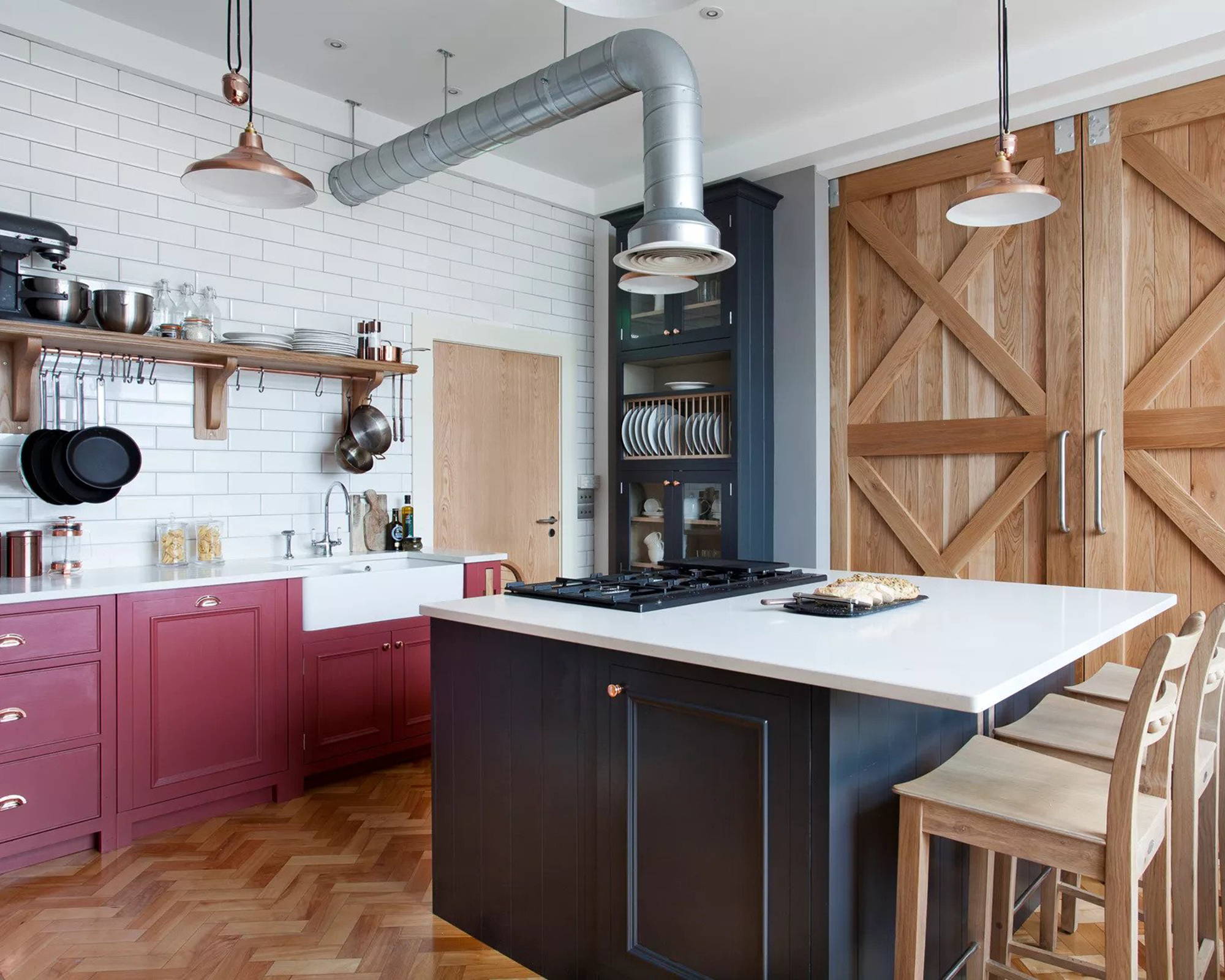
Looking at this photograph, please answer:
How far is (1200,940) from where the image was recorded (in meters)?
2.18

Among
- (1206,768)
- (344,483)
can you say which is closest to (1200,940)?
(1206,768)

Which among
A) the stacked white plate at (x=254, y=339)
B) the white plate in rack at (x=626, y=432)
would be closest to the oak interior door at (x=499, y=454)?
the white plate in rack at (x=626, y=432)

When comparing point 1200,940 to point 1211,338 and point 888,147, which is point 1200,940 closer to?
point 1211,338

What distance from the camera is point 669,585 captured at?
2.46 meters

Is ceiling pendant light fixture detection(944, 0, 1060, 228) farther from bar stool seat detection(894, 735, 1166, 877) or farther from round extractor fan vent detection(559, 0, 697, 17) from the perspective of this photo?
bar stool seat detection(894, 735, 1166, 877)

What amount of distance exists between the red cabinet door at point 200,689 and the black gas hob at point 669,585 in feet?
4.13

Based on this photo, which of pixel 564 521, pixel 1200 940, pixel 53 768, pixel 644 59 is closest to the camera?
pixel 1200 940

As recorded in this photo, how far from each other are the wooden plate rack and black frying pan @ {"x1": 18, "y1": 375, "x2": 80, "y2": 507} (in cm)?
292

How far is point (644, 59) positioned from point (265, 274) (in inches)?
78.4

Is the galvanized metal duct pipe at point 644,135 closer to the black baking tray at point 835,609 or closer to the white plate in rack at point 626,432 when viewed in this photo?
the black baking tray at point 835,609

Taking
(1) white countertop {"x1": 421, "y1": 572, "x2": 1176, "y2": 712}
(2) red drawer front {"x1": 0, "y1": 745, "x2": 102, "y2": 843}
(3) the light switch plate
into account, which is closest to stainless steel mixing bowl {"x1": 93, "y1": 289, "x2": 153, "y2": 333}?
(2) red drawer front {"x1": 0, "y1": 745, "x2": 102, "y2": 843}

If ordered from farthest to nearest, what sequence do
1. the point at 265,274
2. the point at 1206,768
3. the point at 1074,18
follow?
1. the point at 265,274
2. the point at 1074,18
3. the point at 1206,768

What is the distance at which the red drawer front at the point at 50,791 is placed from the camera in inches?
107

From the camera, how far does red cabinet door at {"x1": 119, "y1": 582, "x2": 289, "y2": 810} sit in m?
2.99
